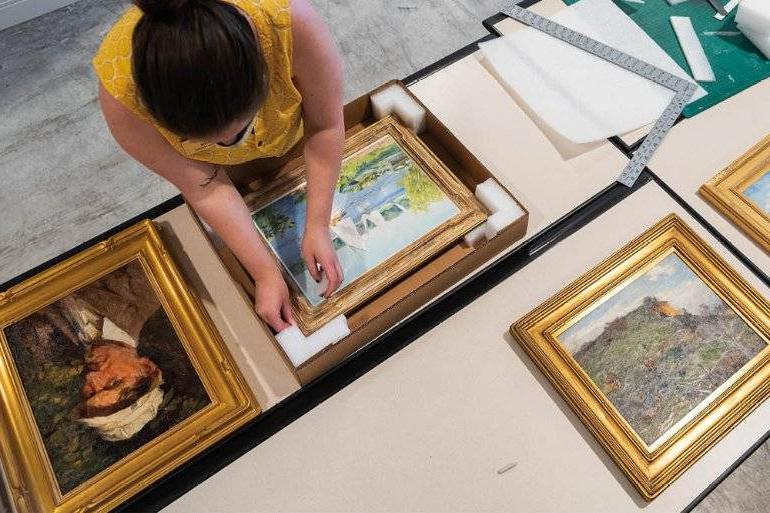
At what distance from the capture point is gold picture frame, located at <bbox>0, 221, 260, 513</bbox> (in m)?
0.81

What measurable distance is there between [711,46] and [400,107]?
69 centimetres

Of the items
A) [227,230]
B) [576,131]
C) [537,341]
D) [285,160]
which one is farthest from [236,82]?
[576,131]

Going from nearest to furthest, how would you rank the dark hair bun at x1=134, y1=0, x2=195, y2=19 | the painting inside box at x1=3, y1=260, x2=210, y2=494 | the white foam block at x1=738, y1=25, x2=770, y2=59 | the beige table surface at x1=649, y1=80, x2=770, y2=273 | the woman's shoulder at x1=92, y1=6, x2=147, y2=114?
the dark hair bun at x1=134, y1=0, x2=195, y2=19 → the woman's shoulder at x1=92, y1=6, x2=147, y2=114 → the painting inside box at x1=3, y1=260, x2=210, y2=494 → the beige table surface at x1=649, y1=80, x2=770, y2=273 → the white foam block at x1=738, y1=25, x2=770, y2=59

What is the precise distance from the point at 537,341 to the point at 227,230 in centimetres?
53

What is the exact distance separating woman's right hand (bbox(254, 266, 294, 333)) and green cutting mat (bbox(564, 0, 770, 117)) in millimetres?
860

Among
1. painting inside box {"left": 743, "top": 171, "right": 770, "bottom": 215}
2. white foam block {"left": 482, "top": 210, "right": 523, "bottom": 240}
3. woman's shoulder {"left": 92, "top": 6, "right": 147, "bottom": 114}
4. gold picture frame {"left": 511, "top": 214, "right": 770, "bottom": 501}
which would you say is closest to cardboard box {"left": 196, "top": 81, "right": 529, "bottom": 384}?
white foam block {"left": 482, "top": 210, "right": 523, "bottom": 240}

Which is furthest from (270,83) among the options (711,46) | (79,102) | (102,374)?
(79,102)

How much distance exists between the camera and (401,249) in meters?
0.96

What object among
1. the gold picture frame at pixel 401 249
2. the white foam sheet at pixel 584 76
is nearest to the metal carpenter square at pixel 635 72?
the white foam sheet at pixel 584 76

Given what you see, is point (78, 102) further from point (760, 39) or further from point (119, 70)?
point (760, 39)

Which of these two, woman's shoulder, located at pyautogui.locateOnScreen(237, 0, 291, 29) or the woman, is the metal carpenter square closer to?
the woman

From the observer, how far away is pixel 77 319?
3.03ft

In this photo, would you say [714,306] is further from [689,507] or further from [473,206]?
[473,206]

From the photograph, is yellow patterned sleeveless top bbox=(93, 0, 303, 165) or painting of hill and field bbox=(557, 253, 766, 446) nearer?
yellow patterned sleeveless top bbox=(93, 0, 303, 165)
